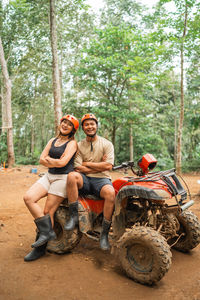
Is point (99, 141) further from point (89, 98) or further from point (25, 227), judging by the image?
point (89, 98)

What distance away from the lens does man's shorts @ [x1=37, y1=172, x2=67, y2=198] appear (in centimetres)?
322

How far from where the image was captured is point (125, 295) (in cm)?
239

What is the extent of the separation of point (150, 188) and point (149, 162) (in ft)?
1.37

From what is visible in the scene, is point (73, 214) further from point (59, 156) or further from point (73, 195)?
point (59, 156)

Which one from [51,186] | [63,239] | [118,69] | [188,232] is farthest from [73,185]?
[118,69]

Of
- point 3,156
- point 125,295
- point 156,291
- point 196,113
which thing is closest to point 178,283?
point 156,291

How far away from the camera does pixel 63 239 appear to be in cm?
328

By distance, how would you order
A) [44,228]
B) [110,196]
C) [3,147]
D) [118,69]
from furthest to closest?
[3,147] < [118,69] < [44,228] < [110,196]

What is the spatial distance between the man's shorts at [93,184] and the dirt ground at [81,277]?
35.1 inches

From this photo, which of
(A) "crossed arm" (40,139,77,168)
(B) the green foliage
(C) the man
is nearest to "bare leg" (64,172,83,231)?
(C) the man

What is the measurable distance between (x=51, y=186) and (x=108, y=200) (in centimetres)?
85

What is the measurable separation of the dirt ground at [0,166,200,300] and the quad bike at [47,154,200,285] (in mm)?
160

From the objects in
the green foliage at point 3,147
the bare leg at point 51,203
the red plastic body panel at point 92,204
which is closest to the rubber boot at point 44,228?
the bare leg at point 51,203

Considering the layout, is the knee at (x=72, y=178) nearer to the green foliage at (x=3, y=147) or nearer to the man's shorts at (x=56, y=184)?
the man's shorts at (x=56, y=184)
